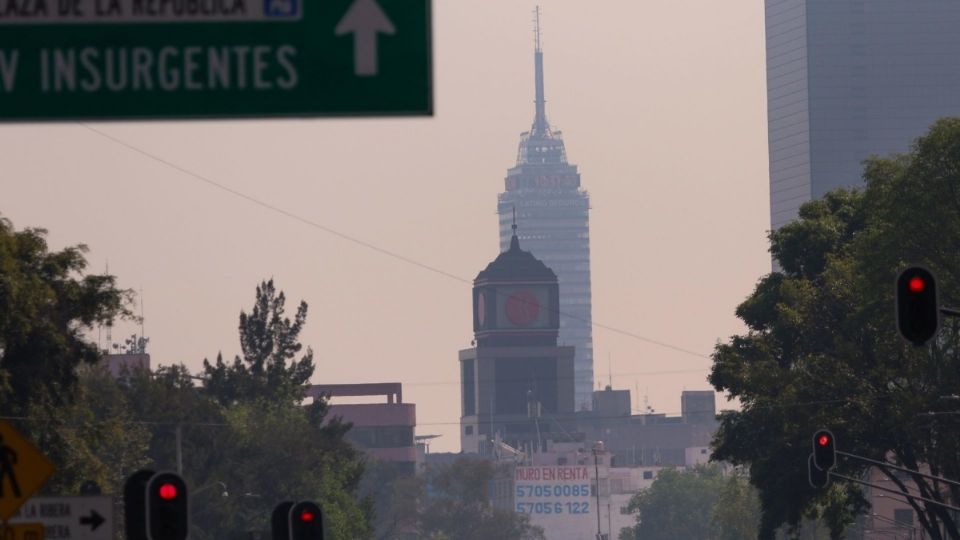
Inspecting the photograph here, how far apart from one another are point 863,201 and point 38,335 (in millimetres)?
32627

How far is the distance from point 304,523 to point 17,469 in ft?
35.0

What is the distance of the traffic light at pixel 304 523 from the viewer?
29.4 m

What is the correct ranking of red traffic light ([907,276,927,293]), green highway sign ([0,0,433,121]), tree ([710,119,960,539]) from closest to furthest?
green highway sign ([0,0,433,121]), red traffic light ([907,276,927,293]), tree ([710,119,960,539])

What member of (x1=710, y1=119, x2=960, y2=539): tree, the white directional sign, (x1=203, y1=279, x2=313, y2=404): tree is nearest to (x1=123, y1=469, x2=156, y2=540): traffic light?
the white directional sign

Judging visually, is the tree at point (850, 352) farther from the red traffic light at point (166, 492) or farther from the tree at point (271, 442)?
the red traffic light at point (166, 492)

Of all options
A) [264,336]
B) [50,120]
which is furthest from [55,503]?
[264,336]

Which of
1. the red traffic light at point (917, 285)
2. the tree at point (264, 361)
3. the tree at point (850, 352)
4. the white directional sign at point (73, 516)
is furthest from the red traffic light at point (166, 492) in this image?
the tree at point (264, 361)

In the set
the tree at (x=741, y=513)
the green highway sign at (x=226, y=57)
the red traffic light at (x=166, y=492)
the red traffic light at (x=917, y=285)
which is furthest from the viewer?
the tree at (x=741, y=513)

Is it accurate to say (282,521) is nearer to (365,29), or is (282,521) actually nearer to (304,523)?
(304,523)

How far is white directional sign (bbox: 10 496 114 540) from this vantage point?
20.6 metres

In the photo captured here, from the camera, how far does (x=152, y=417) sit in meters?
Result: 115

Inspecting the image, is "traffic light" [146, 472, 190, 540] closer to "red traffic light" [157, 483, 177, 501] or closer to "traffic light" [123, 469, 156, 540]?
"red traffic light" [157, 483, 177, 501]

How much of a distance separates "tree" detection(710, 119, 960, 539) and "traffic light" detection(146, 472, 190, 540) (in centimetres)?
4506

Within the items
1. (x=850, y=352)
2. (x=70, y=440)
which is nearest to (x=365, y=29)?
(x=70, y=440)
